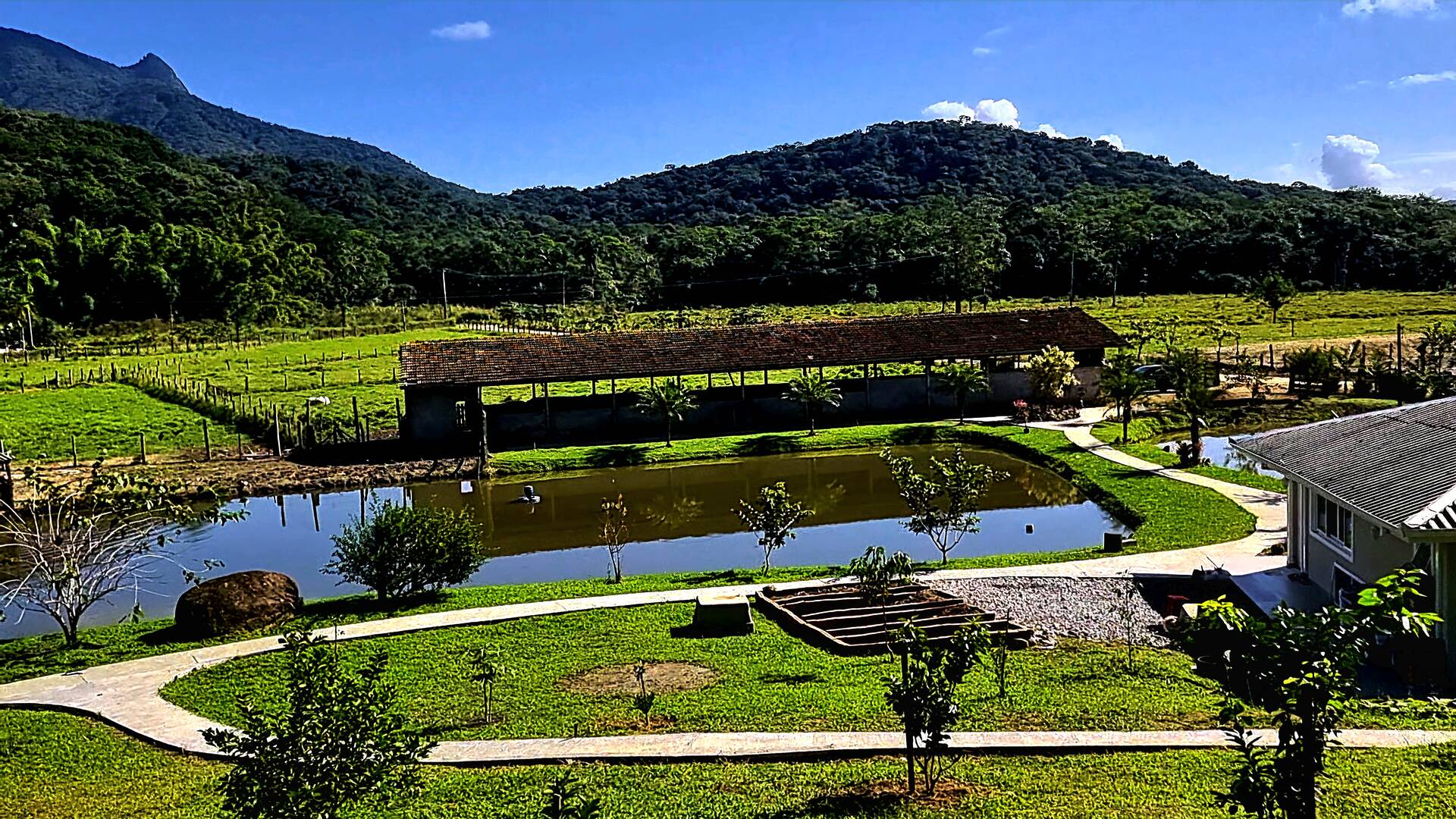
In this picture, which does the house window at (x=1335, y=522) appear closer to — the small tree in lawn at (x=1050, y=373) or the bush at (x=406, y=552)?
the bush at (x=406, y=552)

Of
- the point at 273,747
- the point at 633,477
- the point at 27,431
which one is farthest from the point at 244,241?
the point at 273,747

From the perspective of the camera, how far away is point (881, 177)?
14800cm

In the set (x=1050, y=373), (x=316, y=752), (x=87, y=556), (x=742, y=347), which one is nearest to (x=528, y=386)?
(x=742, y=347)

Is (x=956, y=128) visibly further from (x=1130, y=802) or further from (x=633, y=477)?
(x=1130, y=802)

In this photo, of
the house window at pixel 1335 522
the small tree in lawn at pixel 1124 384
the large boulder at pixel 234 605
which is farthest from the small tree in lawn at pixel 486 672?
the small tree in lawn at pixel 1124 384

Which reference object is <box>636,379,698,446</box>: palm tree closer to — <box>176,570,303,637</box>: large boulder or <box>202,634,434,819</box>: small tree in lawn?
<box>176,570,303,637</box>: large boulder

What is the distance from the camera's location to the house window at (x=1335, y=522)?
1527 centimetres

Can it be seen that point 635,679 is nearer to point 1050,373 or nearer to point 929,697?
point 929,697

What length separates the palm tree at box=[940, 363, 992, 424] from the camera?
35219 mm

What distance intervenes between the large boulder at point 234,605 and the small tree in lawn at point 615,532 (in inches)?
217

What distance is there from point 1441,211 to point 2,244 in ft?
378

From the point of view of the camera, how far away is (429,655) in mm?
15070

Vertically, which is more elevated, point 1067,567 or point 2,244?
point 2,244

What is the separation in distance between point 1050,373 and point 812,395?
7.97 metres
